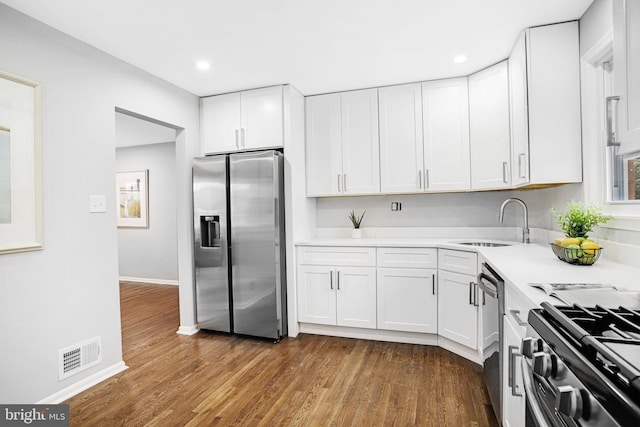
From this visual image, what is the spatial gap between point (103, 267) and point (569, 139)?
11.1 ft

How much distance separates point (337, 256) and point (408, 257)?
0.65 meters

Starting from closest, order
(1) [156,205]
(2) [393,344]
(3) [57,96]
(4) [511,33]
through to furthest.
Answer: (3) [57,96] → (4) [511,33] → (2) [393,344] → (1) [156,205]

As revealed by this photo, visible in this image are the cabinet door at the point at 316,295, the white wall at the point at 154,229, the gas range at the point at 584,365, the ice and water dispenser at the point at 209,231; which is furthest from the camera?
the white wall at the point at 154,229

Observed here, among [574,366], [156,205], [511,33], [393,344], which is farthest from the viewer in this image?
[156,205]

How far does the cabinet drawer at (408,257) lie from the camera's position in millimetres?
2939

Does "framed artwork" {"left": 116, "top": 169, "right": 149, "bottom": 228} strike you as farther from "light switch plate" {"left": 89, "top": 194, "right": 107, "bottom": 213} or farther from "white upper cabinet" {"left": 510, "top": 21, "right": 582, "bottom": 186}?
"white upper cabinet" {"left": 510, "top": 21, "right": 582, "bottom": 186}

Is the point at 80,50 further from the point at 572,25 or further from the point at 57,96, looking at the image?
the point at 572,25

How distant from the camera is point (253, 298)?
3.22 m

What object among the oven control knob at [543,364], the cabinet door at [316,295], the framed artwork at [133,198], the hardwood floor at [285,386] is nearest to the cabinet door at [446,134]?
the cabinet door at [316,295]

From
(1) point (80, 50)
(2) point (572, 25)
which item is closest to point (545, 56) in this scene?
(2) point (572, 25)

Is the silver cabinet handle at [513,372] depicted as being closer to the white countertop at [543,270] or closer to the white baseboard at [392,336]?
the white countertop at [543,270]

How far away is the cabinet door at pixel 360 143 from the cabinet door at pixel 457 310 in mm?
1093

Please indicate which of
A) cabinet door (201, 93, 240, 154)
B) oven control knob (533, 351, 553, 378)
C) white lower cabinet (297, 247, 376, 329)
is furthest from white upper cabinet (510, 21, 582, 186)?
cabinet door (201, 93, 240, 154)

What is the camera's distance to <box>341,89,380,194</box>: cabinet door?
3.36 meters
